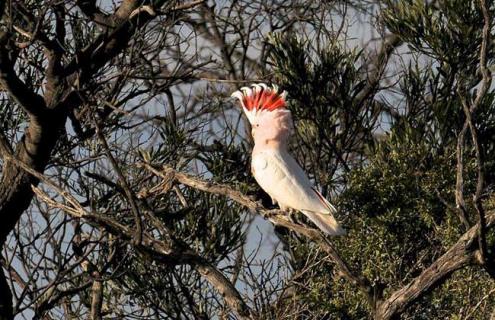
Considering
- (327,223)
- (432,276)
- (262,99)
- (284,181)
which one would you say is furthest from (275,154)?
(432,276)

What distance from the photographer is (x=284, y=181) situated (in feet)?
18.8

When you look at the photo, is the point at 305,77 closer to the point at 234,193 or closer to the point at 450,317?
the point at 450,317

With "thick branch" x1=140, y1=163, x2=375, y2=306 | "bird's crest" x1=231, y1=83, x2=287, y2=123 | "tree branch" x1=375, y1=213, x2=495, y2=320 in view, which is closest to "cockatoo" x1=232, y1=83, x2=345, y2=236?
"bird's crest" x1=231, y1=83, x2=287, y2=123

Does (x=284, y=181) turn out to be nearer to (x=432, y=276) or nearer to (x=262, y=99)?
(x=262, y=99)

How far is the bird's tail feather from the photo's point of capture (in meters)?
5.49

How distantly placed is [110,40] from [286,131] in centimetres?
148

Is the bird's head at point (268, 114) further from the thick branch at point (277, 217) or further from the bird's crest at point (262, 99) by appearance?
the thick branch at point (277, 217)

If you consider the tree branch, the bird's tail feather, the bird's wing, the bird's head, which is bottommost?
the tree branch

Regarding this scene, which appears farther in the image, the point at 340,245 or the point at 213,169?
the point at 213,169

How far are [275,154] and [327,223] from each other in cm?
46

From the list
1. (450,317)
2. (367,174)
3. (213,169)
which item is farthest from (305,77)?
(450,317)

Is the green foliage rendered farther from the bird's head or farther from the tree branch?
the bird's head

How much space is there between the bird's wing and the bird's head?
9 cm

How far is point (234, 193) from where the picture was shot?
5473 millimetres
